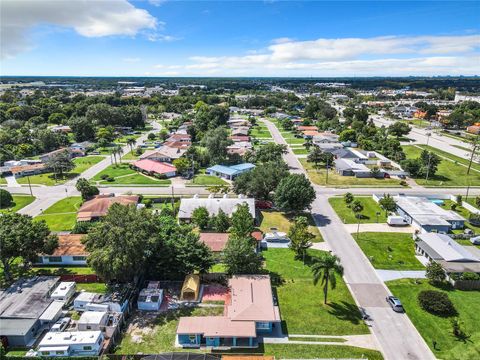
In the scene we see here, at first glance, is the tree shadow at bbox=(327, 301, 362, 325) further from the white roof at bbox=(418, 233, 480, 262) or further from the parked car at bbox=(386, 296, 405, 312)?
the white roof at bbox=(418, 233, 480, 262)

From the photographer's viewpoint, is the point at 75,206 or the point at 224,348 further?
the point at 75,206

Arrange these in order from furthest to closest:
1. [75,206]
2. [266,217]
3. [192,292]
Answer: [75,206] < [266,217] < [192,292]

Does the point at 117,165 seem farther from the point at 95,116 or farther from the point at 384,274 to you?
the point at 384,274

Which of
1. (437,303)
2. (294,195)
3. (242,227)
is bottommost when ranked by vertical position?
(437,303)

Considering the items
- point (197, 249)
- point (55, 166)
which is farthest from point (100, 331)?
point (55, 166)

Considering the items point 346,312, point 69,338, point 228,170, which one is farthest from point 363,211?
point 69,338

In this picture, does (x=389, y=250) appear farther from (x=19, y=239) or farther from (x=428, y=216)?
(x=19, y=239)

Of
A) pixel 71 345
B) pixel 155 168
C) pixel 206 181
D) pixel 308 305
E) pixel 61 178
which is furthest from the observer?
pixel 155 168

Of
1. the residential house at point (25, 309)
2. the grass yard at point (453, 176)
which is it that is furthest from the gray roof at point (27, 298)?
the grass yard at point (453, 176)
